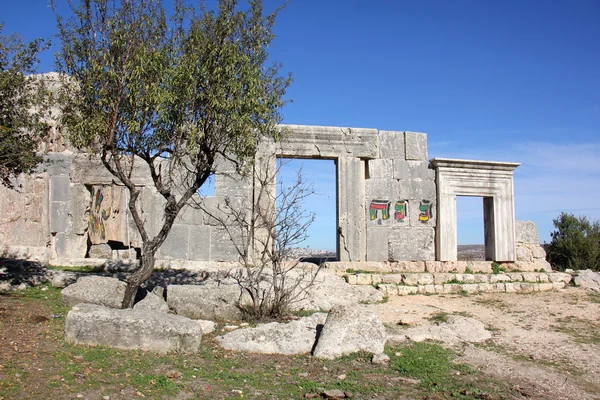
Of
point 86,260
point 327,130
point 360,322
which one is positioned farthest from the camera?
point 327,130

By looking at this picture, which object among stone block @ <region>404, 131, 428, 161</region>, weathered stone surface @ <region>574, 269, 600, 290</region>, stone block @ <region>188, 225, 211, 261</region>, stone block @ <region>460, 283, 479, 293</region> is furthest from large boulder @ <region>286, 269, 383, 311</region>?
weathered stone surface @ <region>574, 269, 600, 290</region>

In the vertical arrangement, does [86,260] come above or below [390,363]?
above

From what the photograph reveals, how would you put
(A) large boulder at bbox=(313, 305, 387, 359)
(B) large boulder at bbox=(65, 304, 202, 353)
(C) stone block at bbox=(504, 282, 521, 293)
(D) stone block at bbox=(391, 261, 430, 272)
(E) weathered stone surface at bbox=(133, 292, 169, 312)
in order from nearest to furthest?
1. (B) large boulder at bbox=(65, 304, 202, 353)
2. (A) large boulder at bbox=(313, 305, 387, 359)
3. (E) weathered stone surface at bbox=(133, 292, 169, 312)
4. (C) stone block at bbox=(504, 282, 521, 293)
5. (D) stone block at bbox=(391, 261, 430, 272)

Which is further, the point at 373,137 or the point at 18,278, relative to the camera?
the point at 373,137

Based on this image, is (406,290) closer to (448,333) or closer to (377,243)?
(377,243)

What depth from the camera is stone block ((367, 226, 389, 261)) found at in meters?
15.0

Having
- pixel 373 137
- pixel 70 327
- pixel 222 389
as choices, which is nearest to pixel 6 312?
pixel 70 327

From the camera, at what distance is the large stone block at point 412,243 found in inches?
596

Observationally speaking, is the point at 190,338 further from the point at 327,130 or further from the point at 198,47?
the point at 327,130

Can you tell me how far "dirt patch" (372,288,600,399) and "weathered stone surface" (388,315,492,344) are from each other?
9.7 inches

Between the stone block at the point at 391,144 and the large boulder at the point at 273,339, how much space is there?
9169 mm

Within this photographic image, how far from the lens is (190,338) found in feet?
21.0

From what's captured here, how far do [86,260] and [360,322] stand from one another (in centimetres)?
966

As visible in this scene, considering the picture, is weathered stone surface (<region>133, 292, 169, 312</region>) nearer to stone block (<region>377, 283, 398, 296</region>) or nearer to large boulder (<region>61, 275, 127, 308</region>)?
large boulder (<region>61, 275, 127, 308</region>)
